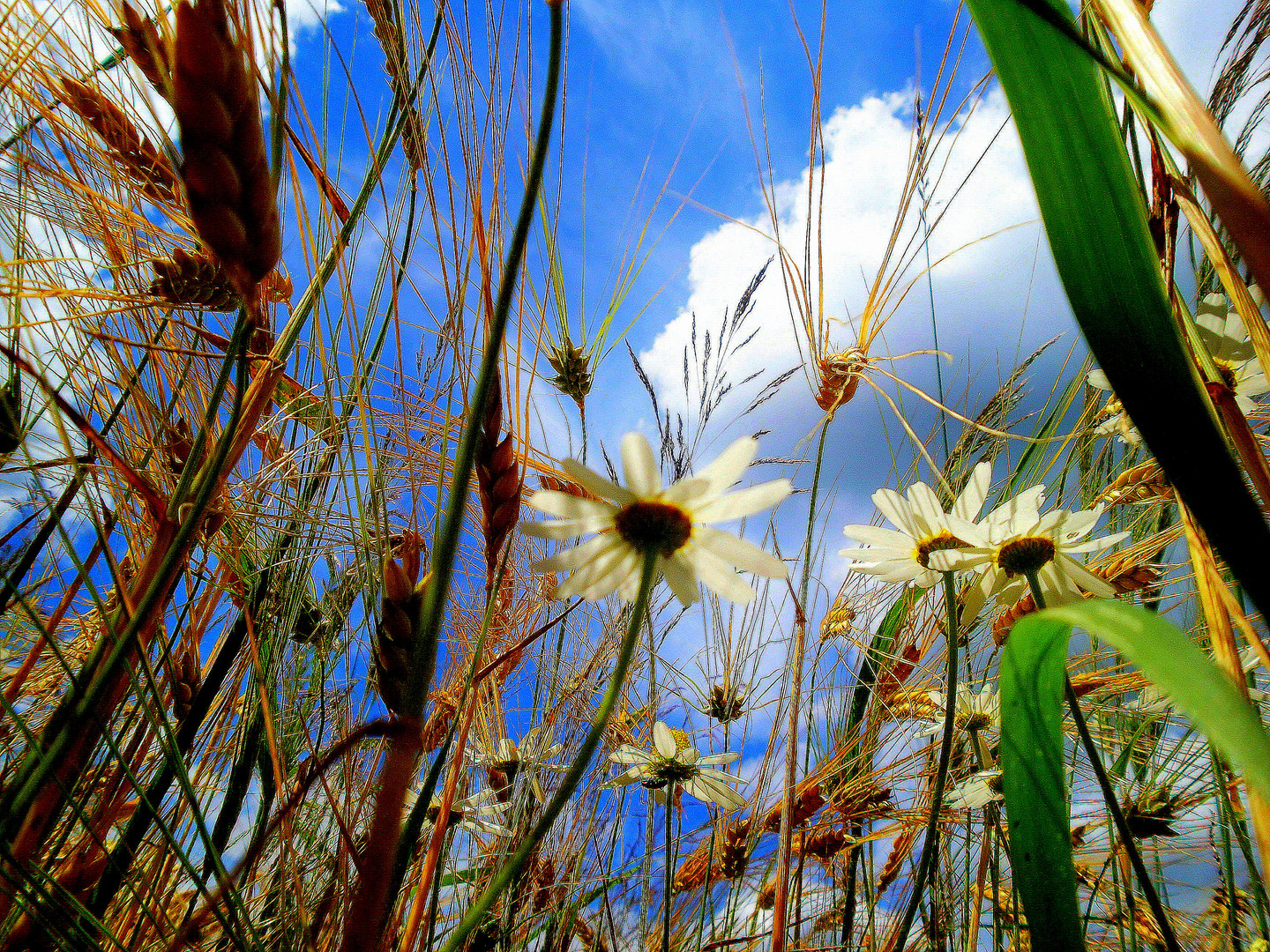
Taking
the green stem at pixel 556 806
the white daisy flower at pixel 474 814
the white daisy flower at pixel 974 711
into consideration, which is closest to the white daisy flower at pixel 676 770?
the white daisy flower at pixel 474 814

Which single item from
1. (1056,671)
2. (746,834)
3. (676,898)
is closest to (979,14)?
(1056,671)

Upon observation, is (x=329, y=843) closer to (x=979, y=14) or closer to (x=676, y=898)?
(x=676, y=898)

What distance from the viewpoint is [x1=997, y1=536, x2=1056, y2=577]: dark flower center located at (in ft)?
1.55

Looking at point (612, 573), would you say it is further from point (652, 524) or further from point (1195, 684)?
point (1195, 684)

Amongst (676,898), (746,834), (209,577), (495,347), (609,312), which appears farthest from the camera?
(676,898)

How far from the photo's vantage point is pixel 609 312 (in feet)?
2.47

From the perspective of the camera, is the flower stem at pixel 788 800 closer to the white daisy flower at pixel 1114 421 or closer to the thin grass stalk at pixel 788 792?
the thin grass stalk at pixel 788 792

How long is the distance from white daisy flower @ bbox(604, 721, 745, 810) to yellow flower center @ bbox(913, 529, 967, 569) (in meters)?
0.45

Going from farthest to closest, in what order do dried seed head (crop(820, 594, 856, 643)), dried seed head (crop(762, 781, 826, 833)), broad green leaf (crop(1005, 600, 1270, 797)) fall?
dried seed head (crop(820, 594, 856, 643)) < dried seed head (crop(762, 781, 826, 833)) < broad green leaf (crop(1005, 600, 1270, 797))

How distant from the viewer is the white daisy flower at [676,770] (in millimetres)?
801

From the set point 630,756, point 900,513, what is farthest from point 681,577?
point 630,756

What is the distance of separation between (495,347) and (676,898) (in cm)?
115

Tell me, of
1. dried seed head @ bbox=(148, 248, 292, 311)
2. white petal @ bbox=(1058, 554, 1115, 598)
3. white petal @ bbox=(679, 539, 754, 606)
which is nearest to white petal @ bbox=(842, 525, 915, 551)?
white petal @ bbox=(1058, 554, 1115, 598)

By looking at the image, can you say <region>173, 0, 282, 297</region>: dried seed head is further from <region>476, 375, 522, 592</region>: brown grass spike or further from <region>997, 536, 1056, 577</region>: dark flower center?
<region>997, 536, 1056, 577</region>: dark flower center
